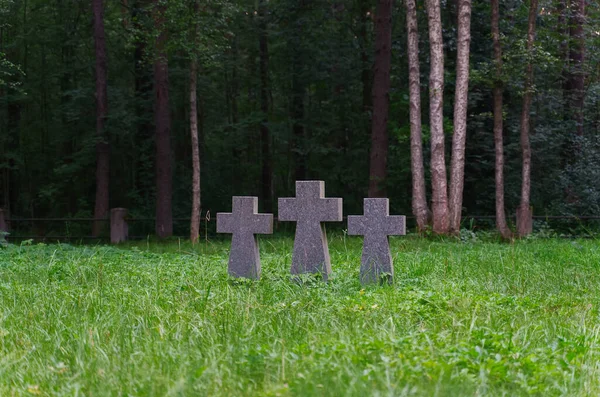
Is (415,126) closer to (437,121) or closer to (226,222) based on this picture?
(437,121)

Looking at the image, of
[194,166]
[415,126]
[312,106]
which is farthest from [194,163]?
[312,106]

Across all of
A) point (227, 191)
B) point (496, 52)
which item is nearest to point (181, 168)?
point (227, 191)

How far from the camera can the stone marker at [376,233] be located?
29.0 ft

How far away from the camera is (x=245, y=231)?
30.8 ft

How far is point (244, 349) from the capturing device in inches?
188

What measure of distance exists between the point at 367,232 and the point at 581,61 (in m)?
18.5

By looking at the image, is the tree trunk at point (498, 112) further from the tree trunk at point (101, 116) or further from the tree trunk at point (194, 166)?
the tree trunk at point (101, 116)

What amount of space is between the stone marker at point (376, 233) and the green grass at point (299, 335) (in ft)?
0.82

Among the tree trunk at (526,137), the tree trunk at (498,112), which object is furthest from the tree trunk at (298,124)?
the tree trunk at (526,137)

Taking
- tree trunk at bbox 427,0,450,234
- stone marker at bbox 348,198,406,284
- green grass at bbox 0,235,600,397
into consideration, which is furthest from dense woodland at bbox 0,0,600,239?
green grass at bbox 0,235,600,397

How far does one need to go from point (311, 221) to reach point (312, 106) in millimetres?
25317

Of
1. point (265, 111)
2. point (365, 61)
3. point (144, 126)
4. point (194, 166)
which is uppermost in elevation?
point (365, 61)

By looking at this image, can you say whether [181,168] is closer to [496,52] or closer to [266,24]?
[266,24]

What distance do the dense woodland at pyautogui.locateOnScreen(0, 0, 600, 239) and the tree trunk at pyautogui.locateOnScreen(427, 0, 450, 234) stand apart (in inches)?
1.4
